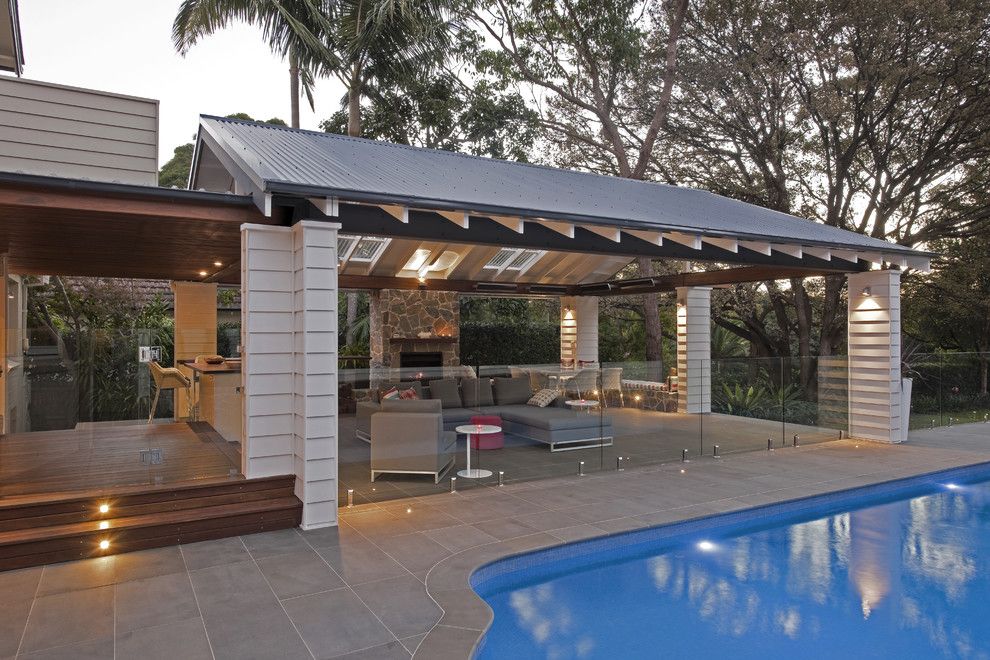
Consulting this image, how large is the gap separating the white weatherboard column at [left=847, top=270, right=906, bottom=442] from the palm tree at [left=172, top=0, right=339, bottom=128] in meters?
11.4

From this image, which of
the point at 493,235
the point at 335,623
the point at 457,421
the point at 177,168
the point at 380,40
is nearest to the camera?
the point at 335,623

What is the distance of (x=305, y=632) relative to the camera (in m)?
3.57

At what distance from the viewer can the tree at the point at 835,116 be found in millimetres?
12539

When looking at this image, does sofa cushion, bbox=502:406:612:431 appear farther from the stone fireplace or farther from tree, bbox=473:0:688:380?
tree, bbox=473:0:688:380

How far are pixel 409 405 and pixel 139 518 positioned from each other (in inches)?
111

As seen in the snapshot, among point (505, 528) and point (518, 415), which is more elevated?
point (518, 415)

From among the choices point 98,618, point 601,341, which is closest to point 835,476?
point 98,618

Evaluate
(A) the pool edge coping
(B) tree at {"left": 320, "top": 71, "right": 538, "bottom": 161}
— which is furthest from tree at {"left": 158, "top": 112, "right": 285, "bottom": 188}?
(A) the pool edge coping

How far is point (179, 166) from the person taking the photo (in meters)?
22.9

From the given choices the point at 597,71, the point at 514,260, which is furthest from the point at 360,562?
the point at 597,71

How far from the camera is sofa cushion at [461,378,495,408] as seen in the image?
7949 millimetres

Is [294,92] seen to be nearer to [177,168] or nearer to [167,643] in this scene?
[177,168]

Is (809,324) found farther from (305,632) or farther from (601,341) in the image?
(305,632)

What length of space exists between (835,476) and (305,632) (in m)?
6.30
